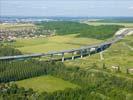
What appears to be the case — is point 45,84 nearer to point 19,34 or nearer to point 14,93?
point 14,93

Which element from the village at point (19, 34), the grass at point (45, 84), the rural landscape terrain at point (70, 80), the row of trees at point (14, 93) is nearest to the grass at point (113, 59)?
the rural landscape terrain at point (70, 80)

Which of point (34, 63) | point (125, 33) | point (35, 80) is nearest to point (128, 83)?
point (35, 80)

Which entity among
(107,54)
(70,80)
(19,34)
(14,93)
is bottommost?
(19,34)

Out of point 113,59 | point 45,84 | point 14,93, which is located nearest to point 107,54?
point 113,59

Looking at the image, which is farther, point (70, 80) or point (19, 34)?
point (19, 34)

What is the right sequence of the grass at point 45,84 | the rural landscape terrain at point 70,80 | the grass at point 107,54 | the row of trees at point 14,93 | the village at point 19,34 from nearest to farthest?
the row of trees at point 14,93 → the rural landscape terrain at point 70,80 → the grass at point 45,84 → the grass at point 107,54 → the village at point 19,34

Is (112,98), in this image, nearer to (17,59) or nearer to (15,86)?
(15,86)

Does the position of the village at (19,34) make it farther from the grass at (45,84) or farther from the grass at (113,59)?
the grass at (45,84)

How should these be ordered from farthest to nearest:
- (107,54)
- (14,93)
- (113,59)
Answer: (107,54) → (113,59) → (14,93)
